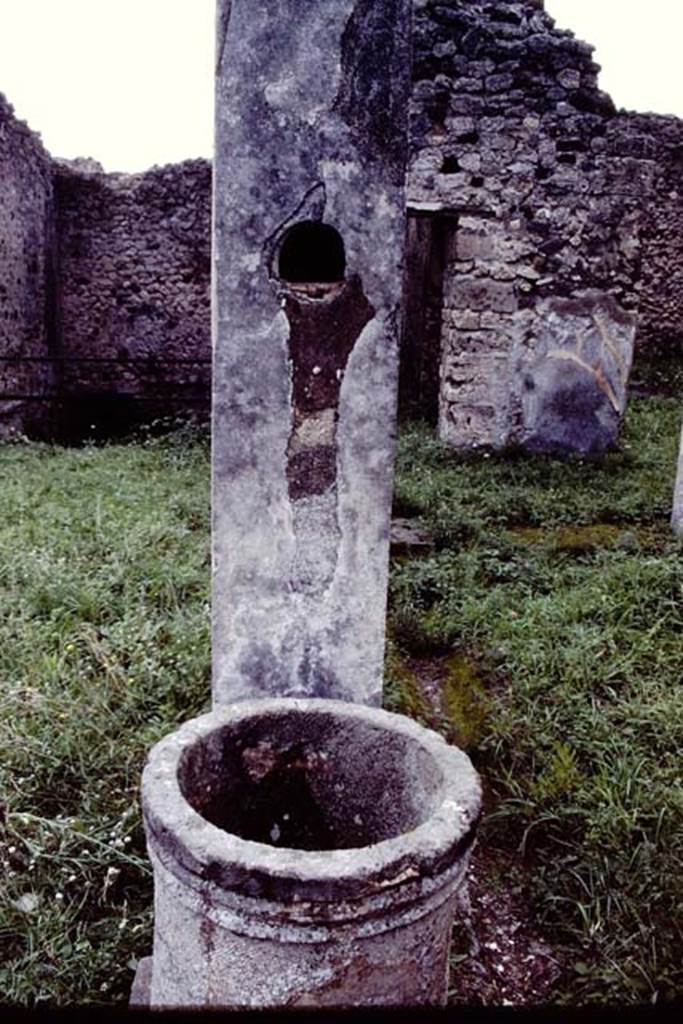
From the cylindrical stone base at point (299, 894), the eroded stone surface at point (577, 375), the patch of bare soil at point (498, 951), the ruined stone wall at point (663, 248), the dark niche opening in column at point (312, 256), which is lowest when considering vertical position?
the patch of bare soil at point (498, 951)

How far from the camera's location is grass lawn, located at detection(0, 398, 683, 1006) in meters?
2.30

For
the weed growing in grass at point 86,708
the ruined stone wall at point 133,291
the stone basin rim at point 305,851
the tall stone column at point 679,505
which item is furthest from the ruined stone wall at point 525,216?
the stone basin rim at point 305,851

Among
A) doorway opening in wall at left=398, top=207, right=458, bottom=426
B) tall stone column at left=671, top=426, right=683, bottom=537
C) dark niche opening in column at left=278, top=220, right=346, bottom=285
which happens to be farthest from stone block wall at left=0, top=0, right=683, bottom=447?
dark niche opening in column at left=278, top=220, right=346, bottom=285

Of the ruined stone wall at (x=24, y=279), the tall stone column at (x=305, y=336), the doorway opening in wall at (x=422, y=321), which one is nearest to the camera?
the tall stone column at (x=305, y=336)

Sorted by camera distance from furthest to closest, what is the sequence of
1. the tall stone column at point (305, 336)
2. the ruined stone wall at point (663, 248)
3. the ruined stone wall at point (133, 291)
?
1. the ruined stone wall at point (663, 248)
2. the ruined stone wall at point (133, 291)
3. the tall stone column at point (305, 336)

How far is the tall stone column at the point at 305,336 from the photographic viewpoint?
7.18ft

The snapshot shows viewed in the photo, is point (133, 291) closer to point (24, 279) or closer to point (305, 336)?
point (24, 279)

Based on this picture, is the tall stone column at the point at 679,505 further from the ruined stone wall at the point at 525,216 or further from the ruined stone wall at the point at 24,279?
the ruined stone wall at the point at 24,279

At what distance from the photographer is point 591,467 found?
6859mm

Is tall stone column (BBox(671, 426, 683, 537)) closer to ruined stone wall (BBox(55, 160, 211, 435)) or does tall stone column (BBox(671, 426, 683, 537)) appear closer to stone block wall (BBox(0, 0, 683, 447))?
stone block wall (BBox(0, 0, 683, 447))

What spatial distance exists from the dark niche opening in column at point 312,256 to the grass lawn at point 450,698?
168cm

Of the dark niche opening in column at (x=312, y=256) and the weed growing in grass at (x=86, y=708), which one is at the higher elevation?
the dark niche opening in column at (x=312, y=256)

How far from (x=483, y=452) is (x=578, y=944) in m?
5.25

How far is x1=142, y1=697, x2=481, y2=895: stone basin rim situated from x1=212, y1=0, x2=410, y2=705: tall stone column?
1.92 feet
